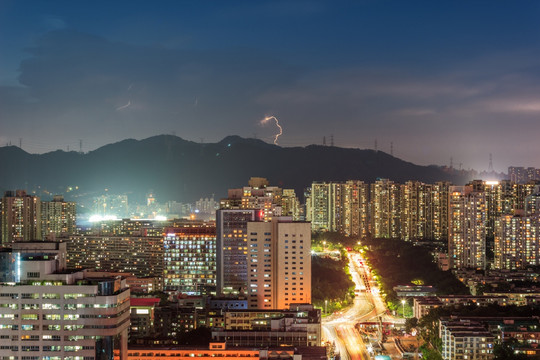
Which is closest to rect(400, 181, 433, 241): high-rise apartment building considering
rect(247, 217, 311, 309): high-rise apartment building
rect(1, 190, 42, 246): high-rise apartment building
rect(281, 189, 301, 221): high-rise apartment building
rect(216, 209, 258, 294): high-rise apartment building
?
rect(281, 189, 301, 221): high-rise apartment building

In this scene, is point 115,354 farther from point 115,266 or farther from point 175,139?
point 175,139

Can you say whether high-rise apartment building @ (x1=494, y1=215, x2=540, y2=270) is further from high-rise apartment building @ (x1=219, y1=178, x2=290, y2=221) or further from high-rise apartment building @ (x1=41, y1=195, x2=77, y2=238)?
high-rise apartment building @ (x1=41, y1=195, x2=77, y2=238)

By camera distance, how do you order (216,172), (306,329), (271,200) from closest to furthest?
(306,329)
(271,200)
(216,172)

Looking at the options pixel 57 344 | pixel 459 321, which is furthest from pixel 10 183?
pixel 57 344

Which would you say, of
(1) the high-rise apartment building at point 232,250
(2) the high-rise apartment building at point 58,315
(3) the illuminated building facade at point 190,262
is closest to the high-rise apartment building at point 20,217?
(3) the illuminated building facade at point 190,262

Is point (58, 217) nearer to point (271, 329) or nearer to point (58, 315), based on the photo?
point (271, 329)

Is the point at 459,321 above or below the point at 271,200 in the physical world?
below

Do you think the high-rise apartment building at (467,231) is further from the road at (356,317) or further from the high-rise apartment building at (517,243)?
the road at (356,317)
